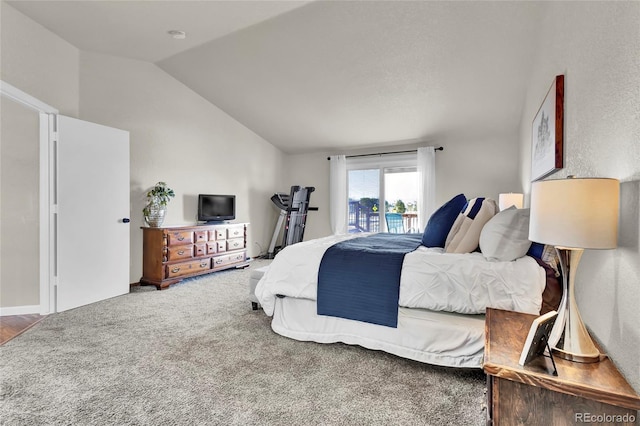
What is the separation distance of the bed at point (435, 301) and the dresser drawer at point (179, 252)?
227 centimetres

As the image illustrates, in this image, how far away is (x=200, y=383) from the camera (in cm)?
184

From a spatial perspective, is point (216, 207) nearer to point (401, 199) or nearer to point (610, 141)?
point (401, 199)

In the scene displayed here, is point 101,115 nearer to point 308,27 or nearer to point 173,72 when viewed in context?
point 173,72

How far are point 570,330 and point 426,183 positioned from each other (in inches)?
180

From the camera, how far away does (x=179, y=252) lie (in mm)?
4234

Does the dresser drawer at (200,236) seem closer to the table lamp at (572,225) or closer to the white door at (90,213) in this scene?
the white door at (90,213)

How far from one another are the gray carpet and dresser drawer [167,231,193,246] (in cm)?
143

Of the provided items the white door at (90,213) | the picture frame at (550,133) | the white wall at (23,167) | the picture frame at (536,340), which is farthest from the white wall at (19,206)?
the picture frame at (550,133)

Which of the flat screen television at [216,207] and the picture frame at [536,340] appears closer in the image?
the picture frame at [536,340]

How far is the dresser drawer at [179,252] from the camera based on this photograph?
413cm

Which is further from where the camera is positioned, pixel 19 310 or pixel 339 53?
pixel 339 53

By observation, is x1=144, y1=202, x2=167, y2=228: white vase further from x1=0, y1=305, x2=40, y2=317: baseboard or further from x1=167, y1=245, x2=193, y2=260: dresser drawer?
x1=0, y1=305, x2=40, y2=317: baseboard

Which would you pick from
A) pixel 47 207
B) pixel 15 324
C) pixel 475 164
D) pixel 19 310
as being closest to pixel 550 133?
pixel 475 164

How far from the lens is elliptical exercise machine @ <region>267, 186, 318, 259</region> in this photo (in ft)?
20.0
